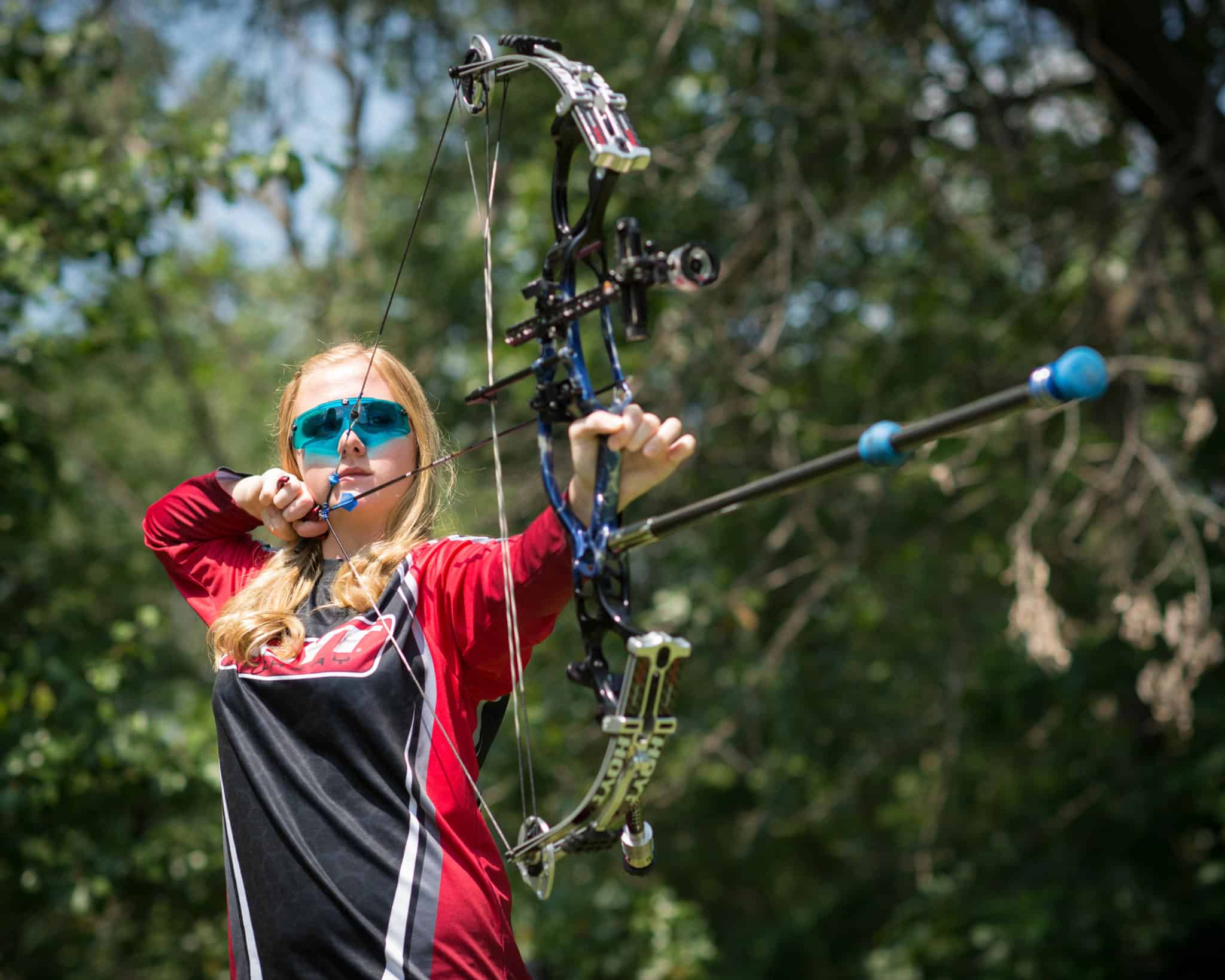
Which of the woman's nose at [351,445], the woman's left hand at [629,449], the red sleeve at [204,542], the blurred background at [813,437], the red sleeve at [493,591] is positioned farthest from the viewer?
the blurred background at [813,437]

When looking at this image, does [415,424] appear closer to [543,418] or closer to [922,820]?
[543,418]

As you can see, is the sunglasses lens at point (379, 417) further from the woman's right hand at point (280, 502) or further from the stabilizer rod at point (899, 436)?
the stabilizer rod at point (899, 436)

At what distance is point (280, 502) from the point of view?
1.84 metres

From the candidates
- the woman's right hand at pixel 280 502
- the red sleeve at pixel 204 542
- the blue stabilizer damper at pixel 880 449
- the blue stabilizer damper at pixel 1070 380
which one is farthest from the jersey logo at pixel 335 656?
the blue stabilizer damper at pixel 1070 380

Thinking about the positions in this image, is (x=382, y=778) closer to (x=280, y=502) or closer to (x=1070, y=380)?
(x=280, y=502)

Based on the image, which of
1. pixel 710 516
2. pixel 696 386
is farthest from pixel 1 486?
pixel 710 516

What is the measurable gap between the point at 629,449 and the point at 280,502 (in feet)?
2.15

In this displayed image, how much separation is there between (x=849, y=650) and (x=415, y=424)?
498cm

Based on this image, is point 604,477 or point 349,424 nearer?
point 604,477

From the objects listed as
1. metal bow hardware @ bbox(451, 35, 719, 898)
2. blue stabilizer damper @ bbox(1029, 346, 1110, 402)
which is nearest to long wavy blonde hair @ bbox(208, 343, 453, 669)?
metal bow hardware @ bbox(451, 35, 719, 898)

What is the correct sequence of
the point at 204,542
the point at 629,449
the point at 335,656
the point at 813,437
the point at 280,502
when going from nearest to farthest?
the point at 629,449 < the point at 335,656 < the point at 280,502 < the point at 204,542 < the point at 813,437

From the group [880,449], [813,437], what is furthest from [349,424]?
[813,437]

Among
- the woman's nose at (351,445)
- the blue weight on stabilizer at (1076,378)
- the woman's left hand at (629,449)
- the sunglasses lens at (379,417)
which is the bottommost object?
the blue weight on stabilizer at (1076,378)

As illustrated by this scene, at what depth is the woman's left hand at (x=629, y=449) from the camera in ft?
4.56
